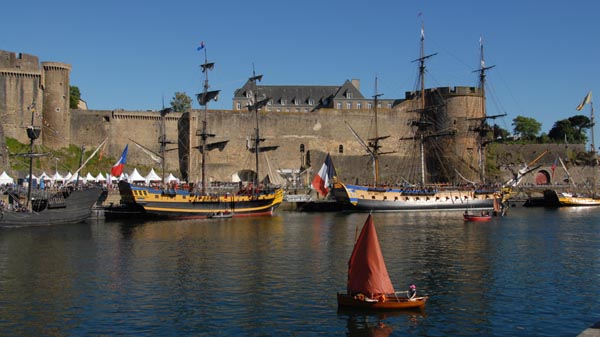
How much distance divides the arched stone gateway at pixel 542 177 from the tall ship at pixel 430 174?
1255 cm

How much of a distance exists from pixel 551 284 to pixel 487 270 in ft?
10.6

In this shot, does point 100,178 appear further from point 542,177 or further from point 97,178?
point 542,177

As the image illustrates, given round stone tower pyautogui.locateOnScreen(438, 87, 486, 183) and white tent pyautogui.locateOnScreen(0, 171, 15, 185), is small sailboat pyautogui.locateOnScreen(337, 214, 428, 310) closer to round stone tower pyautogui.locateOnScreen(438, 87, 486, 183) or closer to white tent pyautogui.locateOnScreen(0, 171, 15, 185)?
white tent pyautogui.locateOnScreen(0, 171, 15, 185)

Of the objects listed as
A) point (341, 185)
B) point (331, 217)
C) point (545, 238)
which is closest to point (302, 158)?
point (341, 185)

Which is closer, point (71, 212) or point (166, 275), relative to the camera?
point (166, 275)

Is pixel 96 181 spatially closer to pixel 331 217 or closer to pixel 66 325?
pixel 331 217

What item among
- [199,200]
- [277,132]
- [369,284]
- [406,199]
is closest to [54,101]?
[199,200]

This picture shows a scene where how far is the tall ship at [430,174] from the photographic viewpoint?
61438 mm

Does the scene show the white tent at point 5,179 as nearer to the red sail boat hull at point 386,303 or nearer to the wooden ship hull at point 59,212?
the wooden ship hull at point 59,212

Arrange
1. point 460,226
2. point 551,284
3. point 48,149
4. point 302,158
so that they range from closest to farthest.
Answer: point 551,284 → point 460,226 → point 48,149 → point 302,158

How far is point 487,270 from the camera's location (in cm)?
2700

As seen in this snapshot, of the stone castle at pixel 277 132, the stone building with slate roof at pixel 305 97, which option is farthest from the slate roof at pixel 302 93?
the stone castle at pixel 277 132

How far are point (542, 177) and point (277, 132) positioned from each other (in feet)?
114

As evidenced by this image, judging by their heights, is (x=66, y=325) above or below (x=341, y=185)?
below
